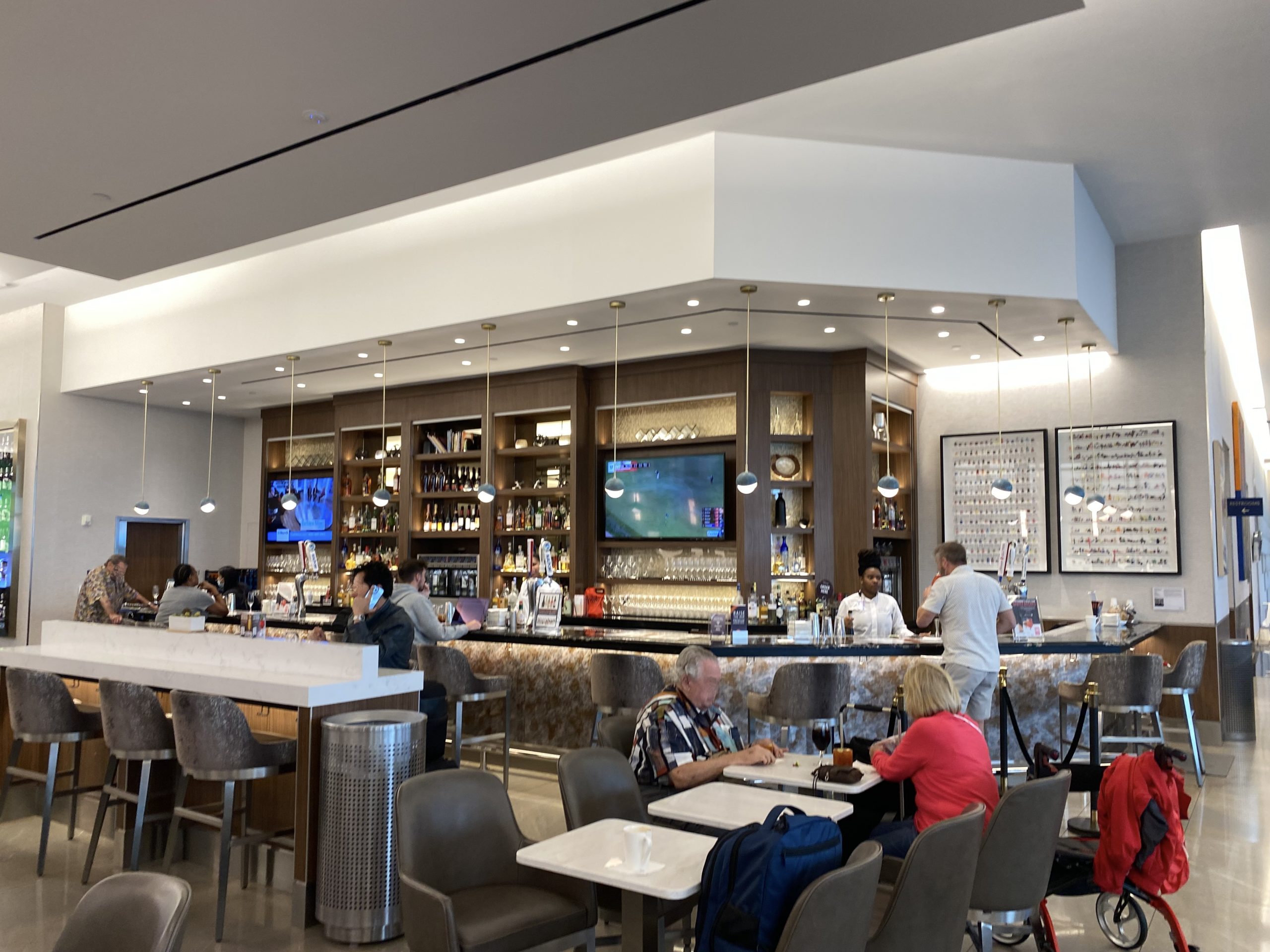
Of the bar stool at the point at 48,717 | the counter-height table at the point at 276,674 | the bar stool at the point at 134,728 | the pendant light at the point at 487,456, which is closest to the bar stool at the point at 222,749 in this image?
the counter-height table at the point at 276,674

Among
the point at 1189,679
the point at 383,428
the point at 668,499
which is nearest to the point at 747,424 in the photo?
the point at 668,499

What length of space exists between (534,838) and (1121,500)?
6.23m

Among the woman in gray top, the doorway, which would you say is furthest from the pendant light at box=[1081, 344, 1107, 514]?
the doorway

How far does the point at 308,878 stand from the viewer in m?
4.18

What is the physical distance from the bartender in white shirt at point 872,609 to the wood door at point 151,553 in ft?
30.4

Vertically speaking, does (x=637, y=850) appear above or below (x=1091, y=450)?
below

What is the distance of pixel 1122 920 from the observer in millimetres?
4027

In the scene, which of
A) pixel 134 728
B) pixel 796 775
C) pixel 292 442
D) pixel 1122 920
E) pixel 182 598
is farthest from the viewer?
pixel 292 442

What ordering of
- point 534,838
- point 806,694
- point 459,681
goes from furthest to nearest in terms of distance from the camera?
point 459,681 → point 806,694 → point 534,838

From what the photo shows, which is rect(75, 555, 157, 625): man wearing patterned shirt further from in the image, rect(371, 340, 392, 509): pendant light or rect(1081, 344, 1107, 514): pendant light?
rect(1081, 344, 1107, 514): pendant light

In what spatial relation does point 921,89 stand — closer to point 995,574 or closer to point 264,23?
point 264,23

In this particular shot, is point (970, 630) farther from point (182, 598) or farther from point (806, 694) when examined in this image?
point (182, 598)

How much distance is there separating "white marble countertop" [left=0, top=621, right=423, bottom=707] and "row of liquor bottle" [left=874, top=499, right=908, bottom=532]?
17.7 ft

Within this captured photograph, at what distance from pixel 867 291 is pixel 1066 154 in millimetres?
1731
